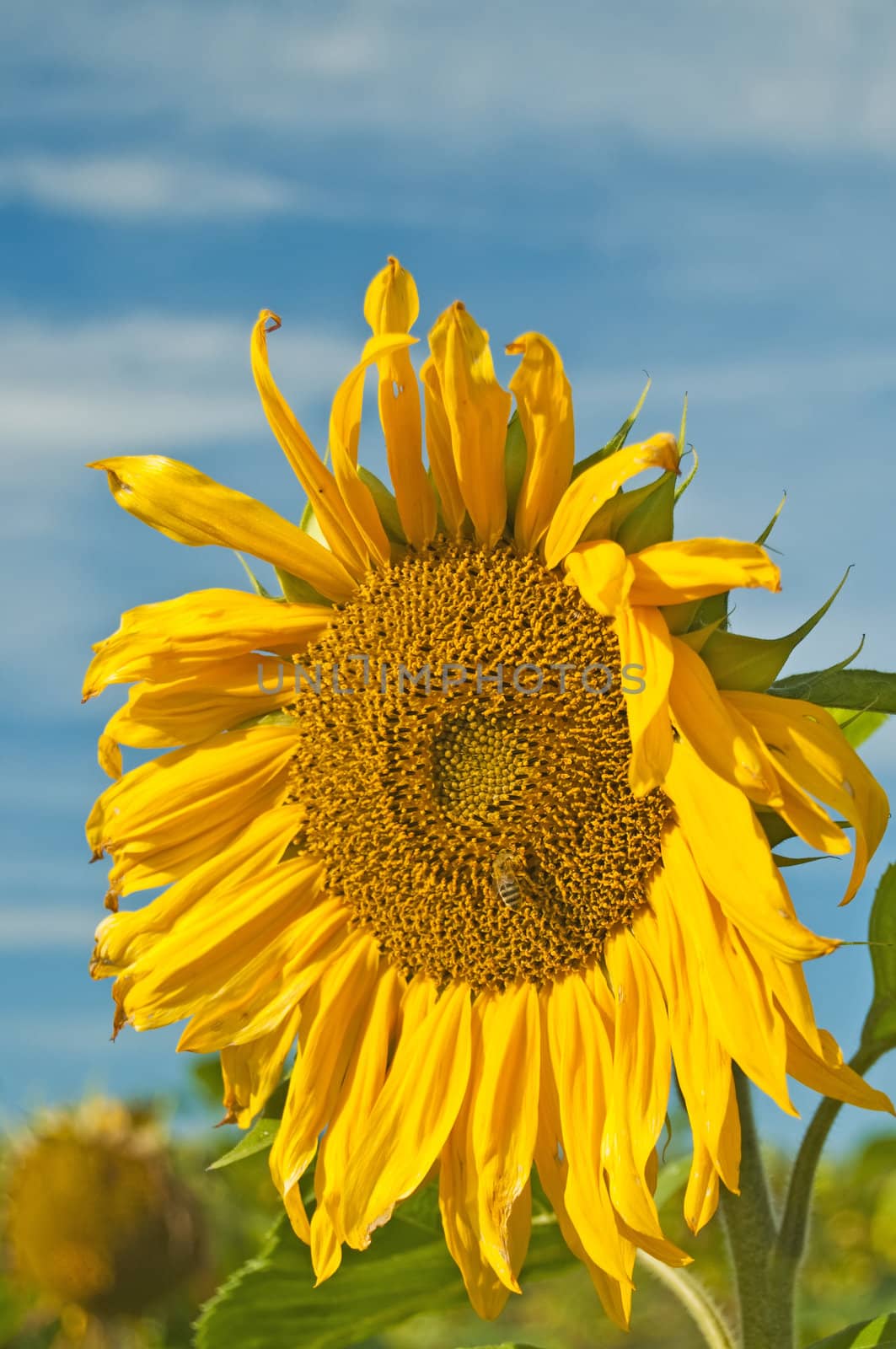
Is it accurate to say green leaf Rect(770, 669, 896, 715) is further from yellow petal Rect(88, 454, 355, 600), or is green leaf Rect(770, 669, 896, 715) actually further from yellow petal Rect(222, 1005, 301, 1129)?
yellow petal Rect(222, 1005, 301, 1129)

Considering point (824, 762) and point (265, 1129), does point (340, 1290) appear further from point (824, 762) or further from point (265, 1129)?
point (824, 762)

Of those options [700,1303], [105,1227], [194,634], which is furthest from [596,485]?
[105,1227]

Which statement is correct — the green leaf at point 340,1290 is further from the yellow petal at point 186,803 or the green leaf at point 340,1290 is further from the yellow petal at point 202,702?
the yellow petal at point 202,702

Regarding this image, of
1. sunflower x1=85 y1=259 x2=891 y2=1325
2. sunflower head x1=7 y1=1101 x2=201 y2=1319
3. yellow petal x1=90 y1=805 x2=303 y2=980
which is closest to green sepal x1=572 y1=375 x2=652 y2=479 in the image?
sunflower x1=85 y1=259 x2=891 y2=1325

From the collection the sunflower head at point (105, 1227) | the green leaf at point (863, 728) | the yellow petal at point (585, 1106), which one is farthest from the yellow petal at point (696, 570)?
the sunflower head at point (105, 1227)

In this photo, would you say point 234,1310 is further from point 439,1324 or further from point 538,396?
point 439,1324

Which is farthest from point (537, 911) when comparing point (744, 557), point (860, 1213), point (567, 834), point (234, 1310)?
point (860, 1213)
